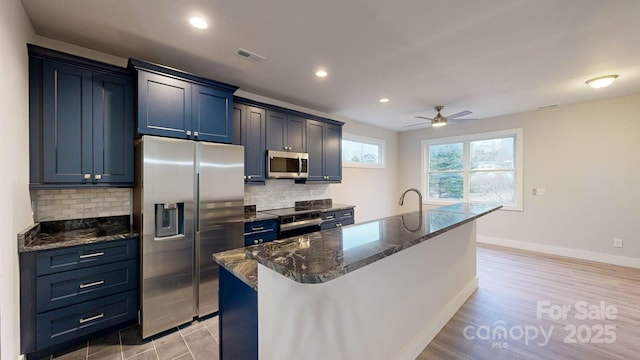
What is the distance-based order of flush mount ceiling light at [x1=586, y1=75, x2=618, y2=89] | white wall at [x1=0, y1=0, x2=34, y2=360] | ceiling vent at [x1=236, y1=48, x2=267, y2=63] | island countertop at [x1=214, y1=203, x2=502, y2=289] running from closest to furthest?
island countertop at [x1=214, y1=203, x2=502, y2=289] < white wall at [x1=0, y1=0, x2=34, y2=360] < ceiling vent at [x1=236, y1=48, x2=267, y2=63] < flush mount ceiling light at [x1=586, y1=75, x2=618, y2=89]

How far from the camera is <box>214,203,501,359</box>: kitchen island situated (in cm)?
111

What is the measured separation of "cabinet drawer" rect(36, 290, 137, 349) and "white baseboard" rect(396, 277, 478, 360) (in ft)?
7.84

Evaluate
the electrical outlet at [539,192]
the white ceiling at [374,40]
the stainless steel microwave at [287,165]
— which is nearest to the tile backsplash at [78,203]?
the white ceiling at [374,40]

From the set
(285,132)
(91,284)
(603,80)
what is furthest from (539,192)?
(91,284)

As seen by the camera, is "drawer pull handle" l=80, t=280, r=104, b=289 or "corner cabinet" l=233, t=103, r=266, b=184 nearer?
"drawer pull handle" l=80, t=280, r=104, b=289

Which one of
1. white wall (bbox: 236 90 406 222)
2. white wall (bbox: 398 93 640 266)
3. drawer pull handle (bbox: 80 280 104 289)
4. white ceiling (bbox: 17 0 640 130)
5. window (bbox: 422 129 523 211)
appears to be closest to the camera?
white ceiling (bbox: 17 0 640 130)

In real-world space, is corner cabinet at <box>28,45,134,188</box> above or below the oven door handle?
above

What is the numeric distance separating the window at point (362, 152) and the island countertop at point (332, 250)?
3.53 m

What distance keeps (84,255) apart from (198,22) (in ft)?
6.97

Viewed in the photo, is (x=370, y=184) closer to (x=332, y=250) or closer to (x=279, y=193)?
(x=279, y=193)

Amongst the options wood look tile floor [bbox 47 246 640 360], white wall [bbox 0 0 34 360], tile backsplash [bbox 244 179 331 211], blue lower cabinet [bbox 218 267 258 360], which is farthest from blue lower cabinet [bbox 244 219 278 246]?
white wall [bbox 0 0 34 360]

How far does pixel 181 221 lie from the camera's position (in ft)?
8.04

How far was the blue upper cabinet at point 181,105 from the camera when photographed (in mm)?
2329

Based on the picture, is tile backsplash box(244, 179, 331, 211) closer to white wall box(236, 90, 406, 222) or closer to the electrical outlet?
white wall box(236, 90, 406, 222)
